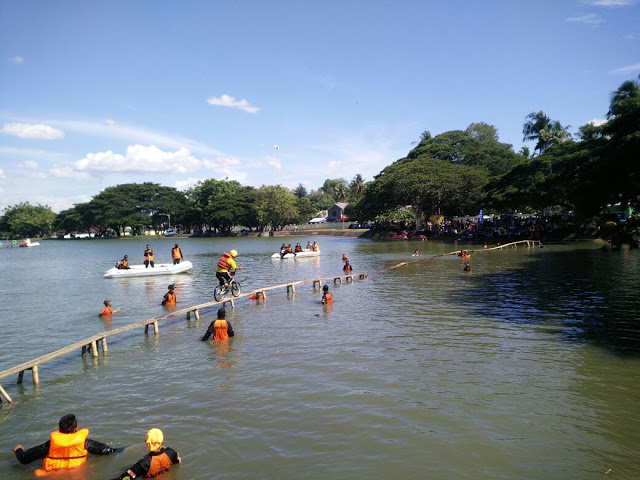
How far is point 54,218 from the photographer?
133 metres

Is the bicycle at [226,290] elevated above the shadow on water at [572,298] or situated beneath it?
elevated above

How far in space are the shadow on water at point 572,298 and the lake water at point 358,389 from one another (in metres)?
0.12

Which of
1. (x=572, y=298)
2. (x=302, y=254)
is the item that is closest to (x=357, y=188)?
(x=302, y=254)

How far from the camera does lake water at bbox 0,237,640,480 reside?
6.92m

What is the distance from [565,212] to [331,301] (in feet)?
148

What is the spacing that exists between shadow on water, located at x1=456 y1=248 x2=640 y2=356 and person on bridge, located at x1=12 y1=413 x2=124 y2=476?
37.8 feet

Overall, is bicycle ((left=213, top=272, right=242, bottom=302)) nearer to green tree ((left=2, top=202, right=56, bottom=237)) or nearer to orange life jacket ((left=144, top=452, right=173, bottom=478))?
orange life jacket ((left=144, top=452, right=173, bottom=478))

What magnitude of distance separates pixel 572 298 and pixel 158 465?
17.1 metres

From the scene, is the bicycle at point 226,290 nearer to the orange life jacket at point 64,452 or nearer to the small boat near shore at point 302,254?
the orange life jacket at point 64,452

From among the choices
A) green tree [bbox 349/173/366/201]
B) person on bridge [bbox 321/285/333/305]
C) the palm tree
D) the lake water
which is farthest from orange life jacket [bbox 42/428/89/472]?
green tree [bbox 349/173/366/201]

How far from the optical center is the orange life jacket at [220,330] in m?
13.3

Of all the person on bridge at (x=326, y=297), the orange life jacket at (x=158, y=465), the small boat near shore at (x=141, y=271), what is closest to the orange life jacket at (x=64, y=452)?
the orange life jacket at (x=158, y=465)

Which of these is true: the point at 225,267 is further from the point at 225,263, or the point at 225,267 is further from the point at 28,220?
the point at 28,220

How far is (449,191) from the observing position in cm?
6319
